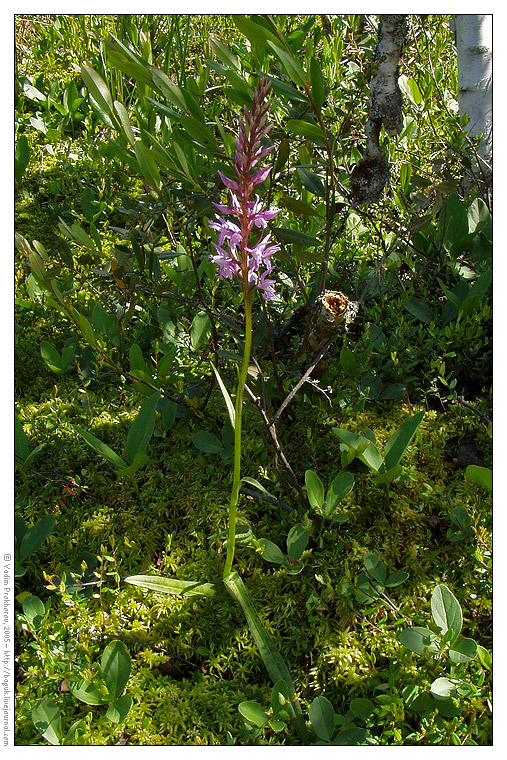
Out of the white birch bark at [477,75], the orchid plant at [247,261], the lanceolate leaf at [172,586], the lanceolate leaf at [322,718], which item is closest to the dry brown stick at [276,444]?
the orchid plant at [247,261]

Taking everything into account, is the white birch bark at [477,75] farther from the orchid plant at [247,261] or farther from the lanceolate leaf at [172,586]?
the lanceolate leaf at [172,586]

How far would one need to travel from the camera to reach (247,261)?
4.08ft

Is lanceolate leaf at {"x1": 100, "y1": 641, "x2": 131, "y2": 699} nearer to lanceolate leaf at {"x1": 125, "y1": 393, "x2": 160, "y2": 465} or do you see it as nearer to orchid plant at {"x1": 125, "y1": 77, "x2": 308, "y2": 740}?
orchid plant at {"x1": 125, "y1": 77, "x2": 308, "y2": 740}

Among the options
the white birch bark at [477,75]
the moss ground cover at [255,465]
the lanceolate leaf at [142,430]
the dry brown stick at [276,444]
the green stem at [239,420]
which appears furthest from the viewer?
the white birch bark at [477,75]

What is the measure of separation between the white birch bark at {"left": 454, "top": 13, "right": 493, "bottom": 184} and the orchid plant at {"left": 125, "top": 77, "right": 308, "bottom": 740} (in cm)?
141

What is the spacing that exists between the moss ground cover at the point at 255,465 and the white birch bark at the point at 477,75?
0.51 feet

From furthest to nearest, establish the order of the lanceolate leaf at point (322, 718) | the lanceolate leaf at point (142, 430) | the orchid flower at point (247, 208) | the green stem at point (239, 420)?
the lanceolate leaf at point (142, 430), the lanceolate leaf at point (322, 718), the green stem at point (239, 420), the orchid flower at point (247, 208)

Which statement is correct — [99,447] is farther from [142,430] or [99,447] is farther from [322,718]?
[322,718]

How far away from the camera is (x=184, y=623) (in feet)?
5.42

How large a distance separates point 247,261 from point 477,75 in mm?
1776

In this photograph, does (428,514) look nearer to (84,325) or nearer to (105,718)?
(105,718)

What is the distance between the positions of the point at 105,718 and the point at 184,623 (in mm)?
296

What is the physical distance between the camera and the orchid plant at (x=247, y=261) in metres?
1.16

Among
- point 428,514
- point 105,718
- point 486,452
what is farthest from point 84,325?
point 486,452
